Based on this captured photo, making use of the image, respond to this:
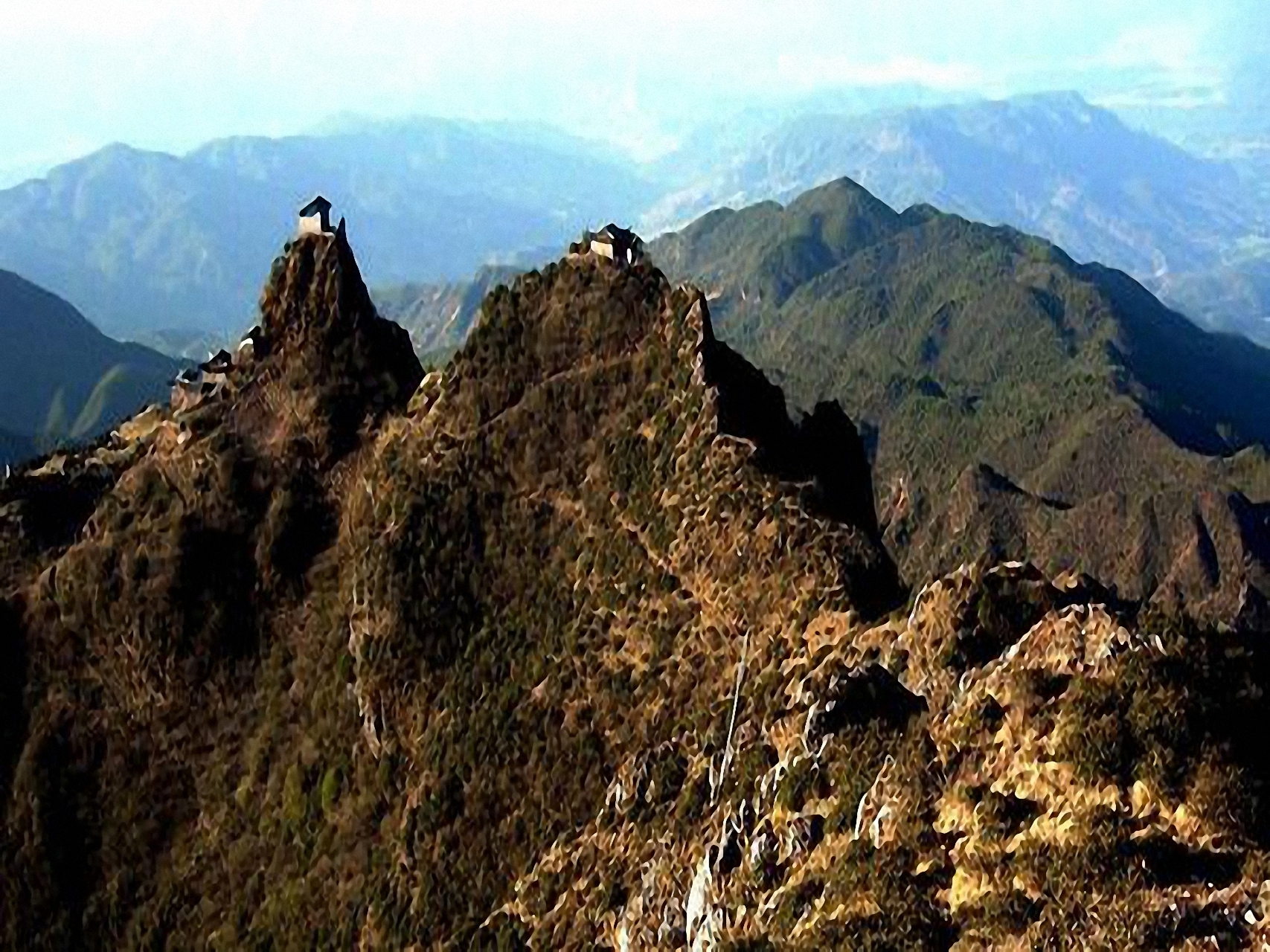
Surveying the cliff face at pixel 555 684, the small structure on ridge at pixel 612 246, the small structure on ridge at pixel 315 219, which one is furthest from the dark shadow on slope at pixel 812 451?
the small structure on ridge at pixel 315 219

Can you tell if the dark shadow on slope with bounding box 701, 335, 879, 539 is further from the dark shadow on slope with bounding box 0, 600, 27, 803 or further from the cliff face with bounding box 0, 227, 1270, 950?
the dark shadow on slope with bounding box 0, 600, 27, 803

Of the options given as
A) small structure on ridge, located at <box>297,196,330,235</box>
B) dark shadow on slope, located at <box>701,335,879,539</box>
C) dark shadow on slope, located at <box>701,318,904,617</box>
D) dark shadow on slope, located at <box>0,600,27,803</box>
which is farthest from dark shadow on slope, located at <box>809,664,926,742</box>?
dark shadow on slope, located at <box>0,600,27,803</box>

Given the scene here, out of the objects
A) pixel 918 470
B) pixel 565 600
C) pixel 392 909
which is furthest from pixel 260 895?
pixel 918 470

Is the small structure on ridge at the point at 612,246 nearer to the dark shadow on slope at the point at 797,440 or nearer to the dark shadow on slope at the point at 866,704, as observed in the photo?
the dark shadow on slope at the point at 797,440

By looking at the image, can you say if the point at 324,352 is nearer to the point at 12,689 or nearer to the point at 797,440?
the point at 12,689

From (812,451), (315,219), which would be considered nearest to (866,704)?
(812,451)

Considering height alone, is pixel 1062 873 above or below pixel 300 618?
above

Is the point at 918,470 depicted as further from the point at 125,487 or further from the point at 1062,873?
the point at 1062,873

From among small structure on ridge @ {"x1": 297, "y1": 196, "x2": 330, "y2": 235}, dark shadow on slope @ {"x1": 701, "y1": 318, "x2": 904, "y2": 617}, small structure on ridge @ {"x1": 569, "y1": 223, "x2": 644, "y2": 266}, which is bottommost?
dark shadow on slope @ {"x1": 701, "y1": 318, "x2": 904, "y2": 617}

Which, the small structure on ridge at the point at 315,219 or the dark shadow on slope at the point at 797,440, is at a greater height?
the small structure on ridge at the point at 315,219
